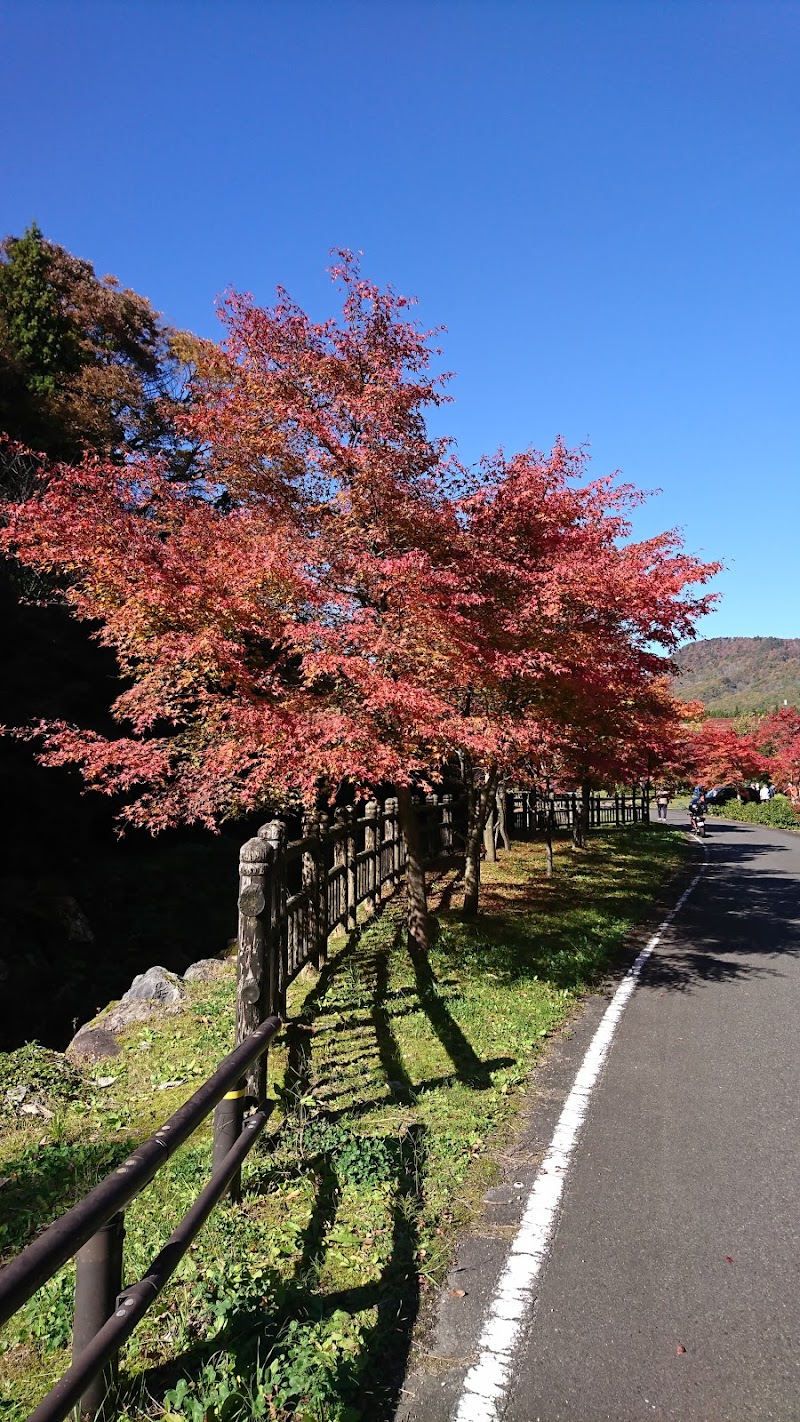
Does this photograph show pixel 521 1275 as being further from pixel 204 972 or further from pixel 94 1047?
pixel 204 972

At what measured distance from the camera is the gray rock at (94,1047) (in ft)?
22.8

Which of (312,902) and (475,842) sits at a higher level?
(475,842)

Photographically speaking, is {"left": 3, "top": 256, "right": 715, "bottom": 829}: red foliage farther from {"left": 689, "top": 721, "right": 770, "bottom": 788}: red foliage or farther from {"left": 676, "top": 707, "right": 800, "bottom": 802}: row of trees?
{"left": 676, "top": 707, "right": 800, "bottom": 802}: row of trees

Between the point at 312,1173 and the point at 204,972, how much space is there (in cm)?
573

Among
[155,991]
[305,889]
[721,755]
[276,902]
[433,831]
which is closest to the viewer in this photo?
[276,902]

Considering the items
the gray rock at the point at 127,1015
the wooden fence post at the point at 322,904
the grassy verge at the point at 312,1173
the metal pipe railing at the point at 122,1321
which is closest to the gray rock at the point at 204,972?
the grassy verge at the point at 312,1173

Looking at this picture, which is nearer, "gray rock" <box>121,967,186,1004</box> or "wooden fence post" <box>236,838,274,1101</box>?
"wooden fence post" <box>236,838,274,1101</box>

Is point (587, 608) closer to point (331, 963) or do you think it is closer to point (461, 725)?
point (461, 725)

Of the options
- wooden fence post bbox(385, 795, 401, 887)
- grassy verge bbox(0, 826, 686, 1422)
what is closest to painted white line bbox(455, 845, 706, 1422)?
grassy verge bbox(0, 826, 686, 1422)

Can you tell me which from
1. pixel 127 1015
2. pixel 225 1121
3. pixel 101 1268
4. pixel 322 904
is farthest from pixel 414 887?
pixel 101 1268

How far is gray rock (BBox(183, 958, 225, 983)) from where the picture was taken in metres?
9.27

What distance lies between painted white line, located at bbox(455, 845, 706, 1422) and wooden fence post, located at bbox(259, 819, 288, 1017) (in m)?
1.73

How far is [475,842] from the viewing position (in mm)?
11742

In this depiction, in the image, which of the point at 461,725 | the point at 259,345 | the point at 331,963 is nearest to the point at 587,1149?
the point at 461,725
